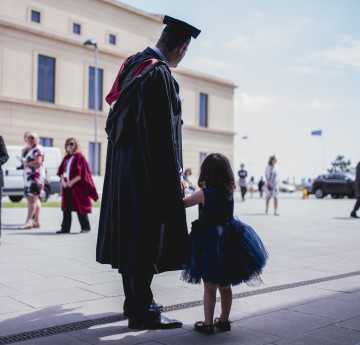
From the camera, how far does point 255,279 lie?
3.39m

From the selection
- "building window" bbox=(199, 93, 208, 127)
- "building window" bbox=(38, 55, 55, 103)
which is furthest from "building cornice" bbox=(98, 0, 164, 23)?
"building window" bbox=(199, 93, 208, 127)

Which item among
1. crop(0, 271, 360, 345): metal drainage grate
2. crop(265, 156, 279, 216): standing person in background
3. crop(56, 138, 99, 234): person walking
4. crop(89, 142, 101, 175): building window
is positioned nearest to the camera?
crop(0, 271, 360, 345): metal drainage grate

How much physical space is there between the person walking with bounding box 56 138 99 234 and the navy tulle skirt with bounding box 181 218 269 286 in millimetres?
6029

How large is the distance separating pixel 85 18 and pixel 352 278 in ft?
107

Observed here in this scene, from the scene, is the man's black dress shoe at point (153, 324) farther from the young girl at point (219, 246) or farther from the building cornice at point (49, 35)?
the building cornice at point (49, 35)

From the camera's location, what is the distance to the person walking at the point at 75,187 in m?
9.14

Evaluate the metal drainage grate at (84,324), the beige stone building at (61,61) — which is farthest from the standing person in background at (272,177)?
the beige stone building at (61,61)

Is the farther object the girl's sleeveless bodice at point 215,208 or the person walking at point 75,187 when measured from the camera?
the person walking at point 75,187

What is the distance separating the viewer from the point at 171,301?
4.15 meters

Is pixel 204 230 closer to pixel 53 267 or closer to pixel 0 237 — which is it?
pixel 53 267

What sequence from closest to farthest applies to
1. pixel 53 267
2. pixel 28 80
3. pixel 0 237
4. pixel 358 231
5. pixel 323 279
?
pixel 323 279, pixel 53 267, pixel 0 237, pixel 358 231, pixel 28 80

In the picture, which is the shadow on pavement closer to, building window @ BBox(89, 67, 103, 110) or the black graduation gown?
the black graduation gown

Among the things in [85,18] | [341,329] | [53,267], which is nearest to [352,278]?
[341,329]

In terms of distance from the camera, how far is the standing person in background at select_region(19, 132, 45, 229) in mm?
9477
